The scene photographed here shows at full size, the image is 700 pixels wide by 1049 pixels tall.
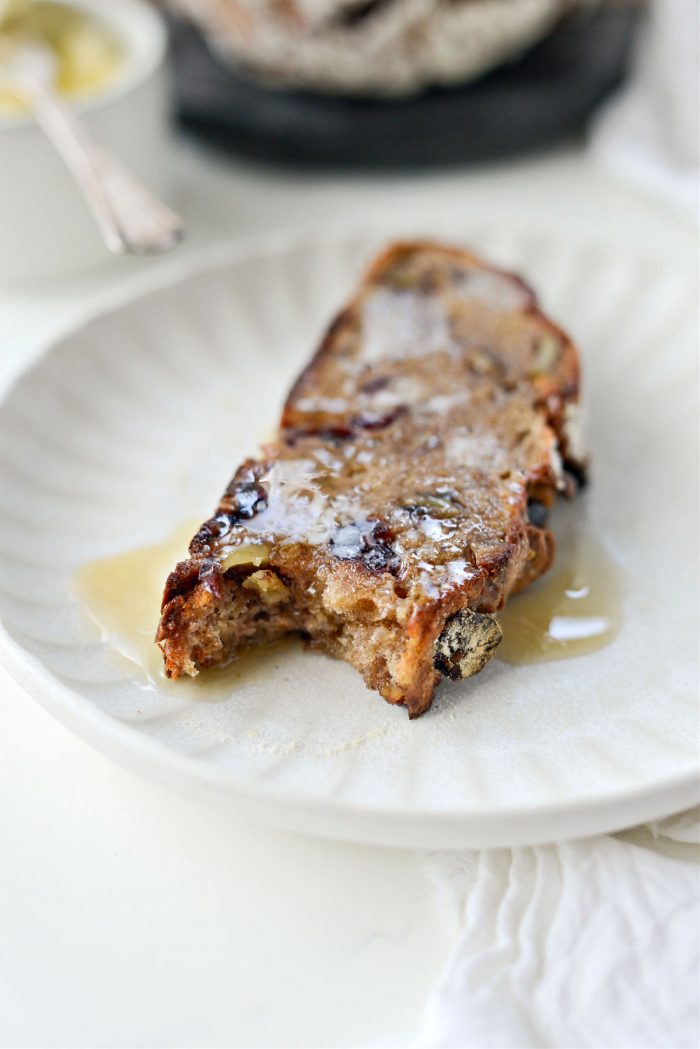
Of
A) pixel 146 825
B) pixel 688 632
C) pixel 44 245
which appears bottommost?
pixel 688 632

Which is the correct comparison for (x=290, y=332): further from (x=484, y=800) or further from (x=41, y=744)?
(x=484, y=800)

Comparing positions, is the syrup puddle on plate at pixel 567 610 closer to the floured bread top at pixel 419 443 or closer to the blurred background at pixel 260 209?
the floured bread top at pixel 419 443

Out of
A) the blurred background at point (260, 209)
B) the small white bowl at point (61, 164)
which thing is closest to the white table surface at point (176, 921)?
the blurred background at point (260, 209)

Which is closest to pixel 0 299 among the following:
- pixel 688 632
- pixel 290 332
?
pixel 290 332

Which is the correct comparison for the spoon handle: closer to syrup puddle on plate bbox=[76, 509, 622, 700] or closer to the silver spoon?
the silver spoon

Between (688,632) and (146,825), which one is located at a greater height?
(146,825)

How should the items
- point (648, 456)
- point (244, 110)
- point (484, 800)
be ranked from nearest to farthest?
point (484, 800) → point (648, 456) → point (244, 110)

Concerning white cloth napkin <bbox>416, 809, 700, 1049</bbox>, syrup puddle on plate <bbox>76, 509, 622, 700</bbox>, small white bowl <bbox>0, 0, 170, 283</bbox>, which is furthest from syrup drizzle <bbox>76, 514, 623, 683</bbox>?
small white bowl <bbox>0, 0, 170, 283</bbox>

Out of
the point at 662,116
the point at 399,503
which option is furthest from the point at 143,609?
the point at 662,116
